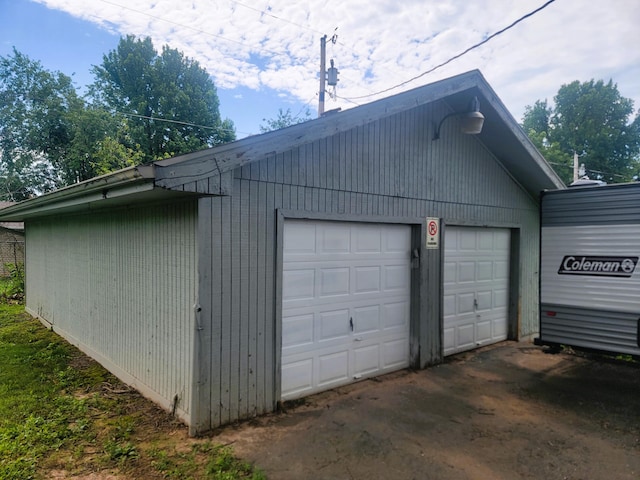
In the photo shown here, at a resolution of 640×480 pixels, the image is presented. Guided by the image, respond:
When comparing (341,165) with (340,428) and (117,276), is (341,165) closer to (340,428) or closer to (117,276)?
(340,428)

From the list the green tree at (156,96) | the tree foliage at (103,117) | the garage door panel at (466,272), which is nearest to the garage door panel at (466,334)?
the garage door panel at (466,272)

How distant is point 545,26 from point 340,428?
5426mm

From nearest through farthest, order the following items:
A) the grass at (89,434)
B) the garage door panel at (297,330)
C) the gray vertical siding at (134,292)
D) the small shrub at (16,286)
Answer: the grass at (89,434) < the gray vertical siding at (134,292) < the garage door panel at (297,330) < the small shrub at (16,286)

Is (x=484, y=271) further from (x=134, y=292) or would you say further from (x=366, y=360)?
(x=134, y=292)

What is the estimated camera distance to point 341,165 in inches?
180

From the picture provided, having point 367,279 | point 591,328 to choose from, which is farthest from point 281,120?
point 591,328

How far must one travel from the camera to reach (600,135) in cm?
2623

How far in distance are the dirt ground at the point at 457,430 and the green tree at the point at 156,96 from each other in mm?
22027

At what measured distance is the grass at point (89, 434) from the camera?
→ 294 cm

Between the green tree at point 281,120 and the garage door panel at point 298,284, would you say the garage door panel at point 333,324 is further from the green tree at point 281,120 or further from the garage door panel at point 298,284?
the green tree at point 281,120

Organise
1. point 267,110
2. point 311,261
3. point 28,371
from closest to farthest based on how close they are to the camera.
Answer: point 311,261 → point 28,371 → point 267,110

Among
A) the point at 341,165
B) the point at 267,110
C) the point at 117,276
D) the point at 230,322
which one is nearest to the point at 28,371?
the point at 117,276

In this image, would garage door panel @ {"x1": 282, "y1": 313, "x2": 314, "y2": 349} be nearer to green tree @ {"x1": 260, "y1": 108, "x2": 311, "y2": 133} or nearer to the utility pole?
the utility pole

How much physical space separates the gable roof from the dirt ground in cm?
230
